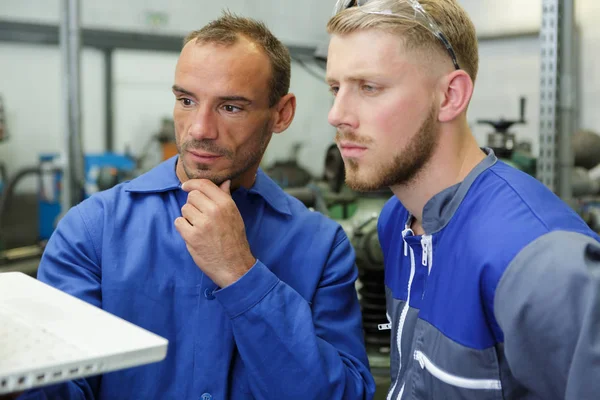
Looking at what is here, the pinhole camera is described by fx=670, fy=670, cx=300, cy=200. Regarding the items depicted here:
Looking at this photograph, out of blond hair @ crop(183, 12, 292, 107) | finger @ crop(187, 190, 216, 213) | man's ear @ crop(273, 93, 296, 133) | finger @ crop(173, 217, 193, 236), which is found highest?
blond hair @ crop(183, 12, 292, 107)

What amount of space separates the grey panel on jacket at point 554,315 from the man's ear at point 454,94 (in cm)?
26

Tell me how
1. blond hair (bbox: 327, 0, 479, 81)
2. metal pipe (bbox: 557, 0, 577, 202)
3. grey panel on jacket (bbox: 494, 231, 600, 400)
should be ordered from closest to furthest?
grey panel on jacket (bbox: 494, 231, 600, 400) < blond hair (bbox: 327, 0, 479, 81) < metal pipe (bbox: 557, 0, 577, 202)

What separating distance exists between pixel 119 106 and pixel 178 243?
145 inches

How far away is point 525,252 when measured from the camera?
2.54 ft

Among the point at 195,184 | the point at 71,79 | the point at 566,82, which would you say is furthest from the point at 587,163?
the point at 71,79

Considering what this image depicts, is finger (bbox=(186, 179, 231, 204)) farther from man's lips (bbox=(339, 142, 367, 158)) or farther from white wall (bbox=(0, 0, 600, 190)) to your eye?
white wall (bbox=(0, 0, 600, 190))

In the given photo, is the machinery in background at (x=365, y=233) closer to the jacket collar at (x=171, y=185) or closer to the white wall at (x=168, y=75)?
the jacket collar at (x=171, y=185)

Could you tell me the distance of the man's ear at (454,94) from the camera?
96 centimetres

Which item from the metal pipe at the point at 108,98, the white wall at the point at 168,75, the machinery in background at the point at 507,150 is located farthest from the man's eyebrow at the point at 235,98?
the metal pipe at the point at 108,98

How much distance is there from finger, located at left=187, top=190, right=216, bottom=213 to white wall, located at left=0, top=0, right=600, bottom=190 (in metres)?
2.79

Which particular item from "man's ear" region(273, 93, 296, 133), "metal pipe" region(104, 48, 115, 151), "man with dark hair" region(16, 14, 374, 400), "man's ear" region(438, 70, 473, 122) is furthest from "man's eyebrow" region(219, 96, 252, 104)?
"metal pipe" region(104, 48, 115, 151)

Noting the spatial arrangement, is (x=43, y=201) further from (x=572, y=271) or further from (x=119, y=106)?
(x=572, y=271)

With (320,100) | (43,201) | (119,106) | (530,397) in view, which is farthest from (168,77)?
→ (530,397)

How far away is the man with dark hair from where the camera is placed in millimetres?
981
